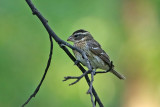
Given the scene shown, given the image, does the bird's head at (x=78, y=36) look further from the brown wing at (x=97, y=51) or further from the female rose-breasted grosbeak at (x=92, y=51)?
the brown wing at (x=97, y=51)

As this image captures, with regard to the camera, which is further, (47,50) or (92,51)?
(47,50)

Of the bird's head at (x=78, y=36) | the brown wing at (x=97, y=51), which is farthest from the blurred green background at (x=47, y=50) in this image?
the brown wing at (x=97, y=51)

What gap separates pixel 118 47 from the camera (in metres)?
10.3

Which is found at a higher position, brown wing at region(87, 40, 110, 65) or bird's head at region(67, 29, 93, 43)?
bird's head at region(67, 29, 93, 43)

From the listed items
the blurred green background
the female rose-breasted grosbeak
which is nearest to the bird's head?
the female rose-breasted grosbeak

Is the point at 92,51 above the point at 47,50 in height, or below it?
below

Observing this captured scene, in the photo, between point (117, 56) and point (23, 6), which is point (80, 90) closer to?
point (23, 6)

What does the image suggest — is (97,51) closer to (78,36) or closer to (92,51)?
(92,51)

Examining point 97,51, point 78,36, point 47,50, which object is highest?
point 47,50

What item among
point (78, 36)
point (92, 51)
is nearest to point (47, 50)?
point (78, 36)

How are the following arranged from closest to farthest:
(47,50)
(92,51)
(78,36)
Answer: (92,51), (78,36), (47,50)

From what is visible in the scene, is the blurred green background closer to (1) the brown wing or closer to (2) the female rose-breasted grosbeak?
(2) the female rose-breasted grosbeak

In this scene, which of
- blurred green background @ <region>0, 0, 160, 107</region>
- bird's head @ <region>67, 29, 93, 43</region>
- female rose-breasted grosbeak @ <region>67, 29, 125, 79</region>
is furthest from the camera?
blurred green background @ <region>0, 0, 160, 107</region>

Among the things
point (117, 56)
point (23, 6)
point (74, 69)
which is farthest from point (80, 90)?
point (117, 56)
